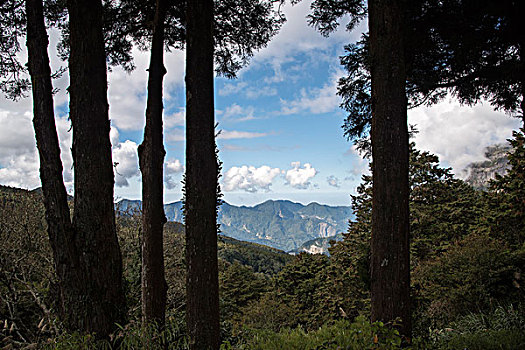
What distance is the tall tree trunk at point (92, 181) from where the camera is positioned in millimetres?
3264

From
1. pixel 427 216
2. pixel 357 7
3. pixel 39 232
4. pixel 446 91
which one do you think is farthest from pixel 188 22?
pixel 427 216

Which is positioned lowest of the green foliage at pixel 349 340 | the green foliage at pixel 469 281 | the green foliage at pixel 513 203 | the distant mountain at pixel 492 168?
the green foliage at pixel 469 281

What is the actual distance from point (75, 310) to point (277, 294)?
1644 cm

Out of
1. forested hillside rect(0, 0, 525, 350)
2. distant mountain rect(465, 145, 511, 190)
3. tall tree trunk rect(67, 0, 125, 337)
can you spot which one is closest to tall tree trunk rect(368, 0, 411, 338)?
forested hillside rect(0, 0, 525, 350)

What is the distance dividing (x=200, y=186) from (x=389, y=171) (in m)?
1.88

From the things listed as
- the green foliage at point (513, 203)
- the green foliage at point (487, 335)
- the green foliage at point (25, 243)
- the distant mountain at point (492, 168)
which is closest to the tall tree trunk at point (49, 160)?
the green foliage at point (487, 335)

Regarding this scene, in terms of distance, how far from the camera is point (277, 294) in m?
18.6

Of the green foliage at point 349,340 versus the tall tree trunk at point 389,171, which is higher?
the tall tree trunk at point 389,171

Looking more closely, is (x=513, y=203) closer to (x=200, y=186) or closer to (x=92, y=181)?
(x=200, y=186)

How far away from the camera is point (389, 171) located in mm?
3195

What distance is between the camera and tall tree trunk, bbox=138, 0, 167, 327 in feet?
14.6

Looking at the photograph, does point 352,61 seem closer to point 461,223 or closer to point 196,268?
point 196,268

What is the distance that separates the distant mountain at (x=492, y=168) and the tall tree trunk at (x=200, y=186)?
6.76 meters

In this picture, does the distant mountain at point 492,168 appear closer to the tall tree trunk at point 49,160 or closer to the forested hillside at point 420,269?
the forested hillside at point 420,269
